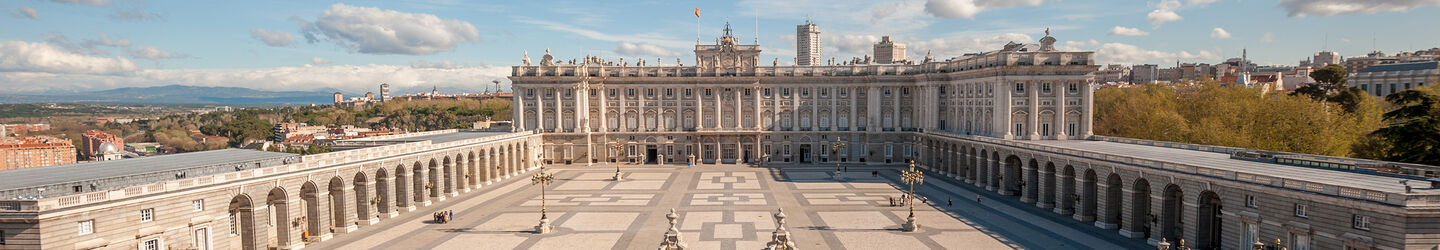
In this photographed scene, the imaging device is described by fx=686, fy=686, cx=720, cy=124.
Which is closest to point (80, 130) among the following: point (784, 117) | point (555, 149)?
point (555, 149)

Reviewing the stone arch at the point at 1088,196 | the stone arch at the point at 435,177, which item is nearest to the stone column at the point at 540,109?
the stone arch at the point at 435,177

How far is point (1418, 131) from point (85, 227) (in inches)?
2294

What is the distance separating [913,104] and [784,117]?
13.4 metres

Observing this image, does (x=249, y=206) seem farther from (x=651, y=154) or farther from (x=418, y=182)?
(x=651, y=154)

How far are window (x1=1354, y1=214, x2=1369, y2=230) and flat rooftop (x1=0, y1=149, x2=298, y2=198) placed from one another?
4623 centimetres

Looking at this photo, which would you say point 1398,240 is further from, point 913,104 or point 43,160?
point 43,160

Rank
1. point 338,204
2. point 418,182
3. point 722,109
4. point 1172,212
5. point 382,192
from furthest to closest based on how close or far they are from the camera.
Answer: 1. point 722,109
2. point 418,182
3. point 382,192
4. point 338,204
5. point 1172,212

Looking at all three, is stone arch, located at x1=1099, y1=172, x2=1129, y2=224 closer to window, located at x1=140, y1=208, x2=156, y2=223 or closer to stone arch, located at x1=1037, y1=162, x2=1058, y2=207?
stone arch, located at x1=1037, y1=162, x2=1058, y2=207

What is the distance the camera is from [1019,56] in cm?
5262

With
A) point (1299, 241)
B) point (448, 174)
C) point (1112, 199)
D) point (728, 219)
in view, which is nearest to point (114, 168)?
point (448, 174)

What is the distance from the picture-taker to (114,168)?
3188 centimetres

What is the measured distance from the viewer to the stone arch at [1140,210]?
33719 millimetres

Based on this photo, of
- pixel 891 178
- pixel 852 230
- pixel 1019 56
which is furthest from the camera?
pixel 891 178

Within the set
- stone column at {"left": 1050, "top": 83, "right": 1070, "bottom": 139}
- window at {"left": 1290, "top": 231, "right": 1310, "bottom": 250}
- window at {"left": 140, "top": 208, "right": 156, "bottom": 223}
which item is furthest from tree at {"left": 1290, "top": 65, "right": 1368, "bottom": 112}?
window at {"left": 140, "top": 208, "right": 156, "bottom": 223}
